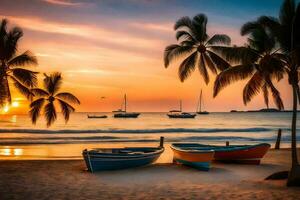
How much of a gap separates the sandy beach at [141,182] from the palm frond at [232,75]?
4544mm

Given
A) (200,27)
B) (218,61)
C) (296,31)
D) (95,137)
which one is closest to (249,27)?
(296,31)

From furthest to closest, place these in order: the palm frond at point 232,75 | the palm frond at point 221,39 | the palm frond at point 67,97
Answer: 1. the palm frond at point 67,97
2. the palm frond at point 221,39
3. the palm frond at point 232,75

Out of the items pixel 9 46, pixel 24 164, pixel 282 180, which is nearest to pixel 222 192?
pixel 282 180

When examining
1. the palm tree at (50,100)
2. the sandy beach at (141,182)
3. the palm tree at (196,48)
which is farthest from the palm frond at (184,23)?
the palm tree at (50,100)

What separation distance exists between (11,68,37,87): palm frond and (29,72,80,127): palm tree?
14.2 meters

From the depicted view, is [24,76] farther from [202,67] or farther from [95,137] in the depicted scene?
[95,137]

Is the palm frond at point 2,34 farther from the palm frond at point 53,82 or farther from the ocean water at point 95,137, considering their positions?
the palm frond at point 53,82

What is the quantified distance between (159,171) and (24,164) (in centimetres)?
831

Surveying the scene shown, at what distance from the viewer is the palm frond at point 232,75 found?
1728cm

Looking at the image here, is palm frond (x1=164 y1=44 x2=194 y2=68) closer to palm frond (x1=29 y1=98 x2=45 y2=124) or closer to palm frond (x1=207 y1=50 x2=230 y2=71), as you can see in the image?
palm frond (x1=207 y1=50 x2=230 y2=71)

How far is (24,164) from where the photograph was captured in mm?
21578

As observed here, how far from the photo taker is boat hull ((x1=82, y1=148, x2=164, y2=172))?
60.9 ft

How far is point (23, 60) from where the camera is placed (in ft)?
88.9

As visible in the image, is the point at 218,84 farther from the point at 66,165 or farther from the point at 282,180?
the point at 66,165
